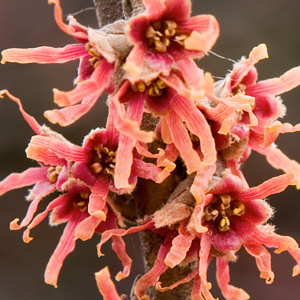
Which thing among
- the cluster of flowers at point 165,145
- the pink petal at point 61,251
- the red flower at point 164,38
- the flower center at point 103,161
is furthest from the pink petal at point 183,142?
the pink petal at point 61,251

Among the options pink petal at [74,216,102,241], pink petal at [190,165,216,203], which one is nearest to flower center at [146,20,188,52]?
pink petal at [190,165,216,203]

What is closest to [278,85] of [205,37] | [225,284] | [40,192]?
[205,37]

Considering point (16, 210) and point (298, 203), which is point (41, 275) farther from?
point (298, 203)

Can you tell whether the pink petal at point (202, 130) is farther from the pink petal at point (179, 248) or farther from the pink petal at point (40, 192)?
the pink petal at point (40, 192)

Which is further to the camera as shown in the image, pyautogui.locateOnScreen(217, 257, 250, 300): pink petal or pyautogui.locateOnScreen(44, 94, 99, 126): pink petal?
pyautogui.locateOnScreen(217, 257, 250, 300): pink petal

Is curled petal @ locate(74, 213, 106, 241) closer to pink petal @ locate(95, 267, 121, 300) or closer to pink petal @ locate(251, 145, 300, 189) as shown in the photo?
pink petal @ locate(95, 267, 121, 300)

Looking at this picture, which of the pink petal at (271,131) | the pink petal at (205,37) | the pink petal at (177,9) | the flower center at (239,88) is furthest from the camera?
the flower center at (239,88)
